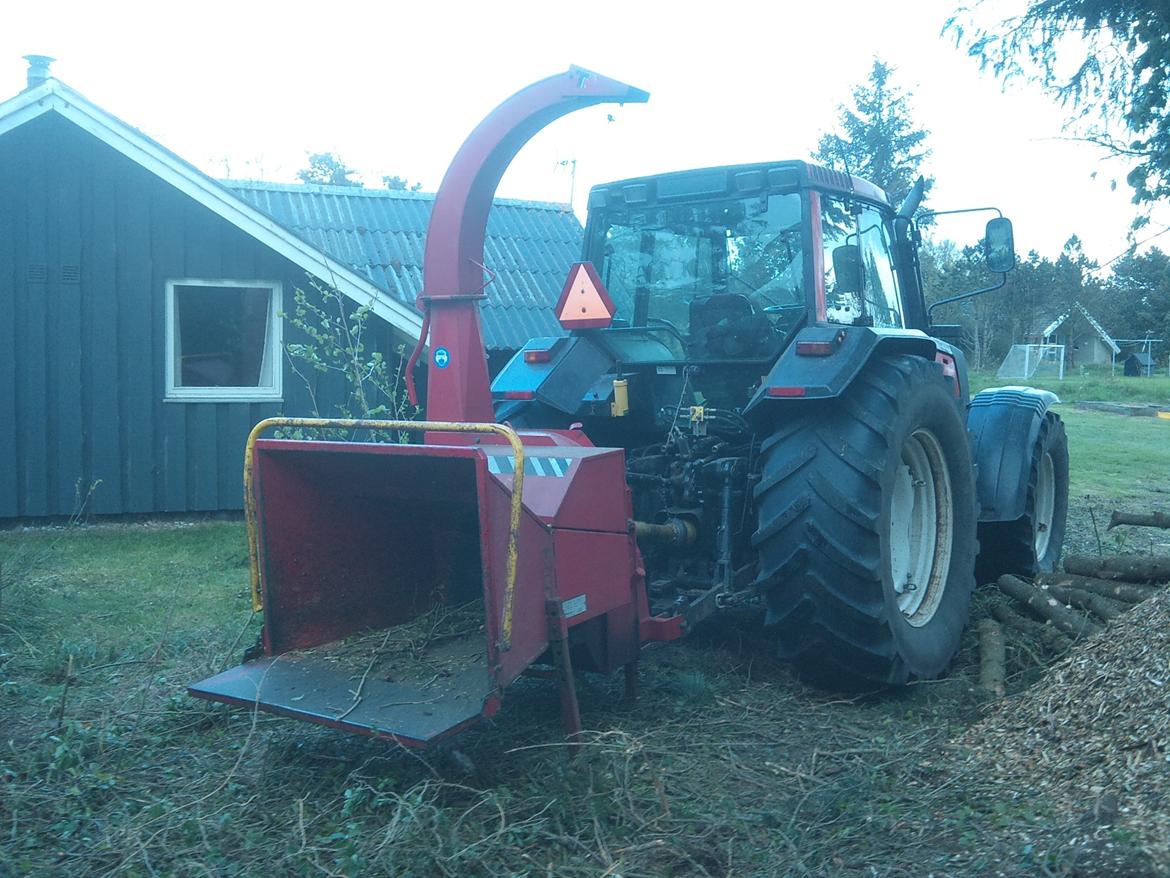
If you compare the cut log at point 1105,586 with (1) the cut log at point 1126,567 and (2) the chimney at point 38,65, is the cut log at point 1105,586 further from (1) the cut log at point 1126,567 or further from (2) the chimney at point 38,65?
(2) the chimney at point 38,65

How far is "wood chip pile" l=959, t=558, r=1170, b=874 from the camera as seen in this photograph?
3.08m

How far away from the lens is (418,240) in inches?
470

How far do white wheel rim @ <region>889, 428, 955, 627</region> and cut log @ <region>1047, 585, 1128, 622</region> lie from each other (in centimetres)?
61

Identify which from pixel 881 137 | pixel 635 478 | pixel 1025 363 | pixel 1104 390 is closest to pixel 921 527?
pixel 635 478

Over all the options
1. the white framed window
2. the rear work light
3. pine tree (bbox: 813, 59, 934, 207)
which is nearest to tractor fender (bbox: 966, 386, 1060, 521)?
the rear work light

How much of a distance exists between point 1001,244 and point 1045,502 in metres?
2.05

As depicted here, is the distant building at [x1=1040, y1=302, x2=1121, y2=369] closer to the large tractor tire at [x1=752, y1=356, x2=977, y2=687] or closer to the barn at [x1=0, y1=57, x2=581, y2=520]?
the barn at [x1=0, y1=57, x2=581, y2=520]

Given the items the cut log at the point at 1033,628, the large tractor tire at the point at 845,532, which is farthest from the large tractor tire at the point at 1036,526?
the large tractor tire at the point at 845,532

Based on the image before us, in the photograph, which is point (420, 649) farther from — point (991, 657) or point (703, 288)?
point (991, 657)

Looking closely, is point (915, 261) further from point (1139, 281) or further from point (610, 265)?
point (1139, 281)

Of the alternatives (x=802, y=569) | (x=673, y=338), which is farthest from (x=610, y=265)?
(x=802, y=569)

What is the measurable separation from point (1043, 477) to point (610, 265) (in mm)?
3213

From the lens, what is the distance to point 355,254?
11.3 metres

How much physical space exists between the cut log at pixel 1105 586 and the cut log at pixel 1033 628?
0.26 metres
